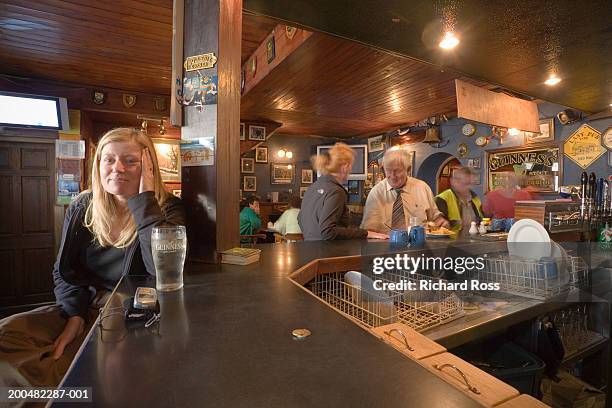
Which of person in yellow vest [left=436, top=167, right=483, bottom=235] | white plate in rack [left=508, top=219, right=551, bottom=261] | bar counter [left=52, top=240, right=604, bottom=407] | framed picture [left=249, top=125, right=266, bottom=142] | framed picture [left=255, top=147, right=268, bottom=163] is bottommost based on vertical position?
bar counter [left=52, top=240, right=604, bottom=407]

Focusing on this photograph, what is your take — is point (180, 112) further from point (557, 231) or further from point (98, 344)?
point (557, 231)

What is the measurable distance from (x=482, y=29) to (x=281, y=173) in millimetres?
6620

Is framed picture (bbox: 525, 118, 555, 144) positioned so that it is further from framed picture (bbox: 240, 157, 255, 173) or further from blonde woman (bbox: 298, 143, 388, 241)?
framed picture (bbox: 240, 157, 255, 173)

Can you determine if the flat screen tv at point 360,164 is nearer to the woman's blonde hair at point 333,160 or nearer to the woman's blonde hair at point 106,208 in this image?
the woman's blonde hair at point 333,160

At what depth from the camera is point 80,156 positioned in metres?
4.34

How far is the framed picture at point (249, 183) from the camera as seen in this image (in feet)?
25.3

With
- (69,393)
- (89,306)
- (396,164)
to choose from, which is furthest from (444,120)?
(69,393)

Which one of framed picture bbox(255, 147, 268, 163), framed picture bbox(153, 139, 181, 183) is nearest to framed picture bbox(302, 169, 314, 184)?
framed picture bbox(255, 147, 268, 163)

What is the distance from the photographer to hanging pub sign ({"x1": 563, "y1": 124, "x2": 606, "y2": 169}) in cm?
416

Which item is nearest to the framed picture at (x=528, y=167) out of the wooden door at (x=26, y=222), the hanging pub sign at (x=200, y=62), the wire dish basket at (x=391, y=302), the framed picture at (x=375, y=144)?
the framed picture at (x=375, y=144)

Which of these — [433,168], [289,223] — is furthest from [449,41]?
[433,168]

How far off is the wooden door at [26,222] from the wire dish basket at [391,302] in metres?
4.39

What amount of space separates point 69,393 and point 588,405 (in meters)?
2.49

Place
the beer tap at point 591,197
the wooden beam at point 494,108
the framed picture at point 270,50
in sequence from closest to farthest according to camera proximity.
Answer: the beer tap at point 591,197, the wooden beam at point 494,108, the framed picture at point 270,50
